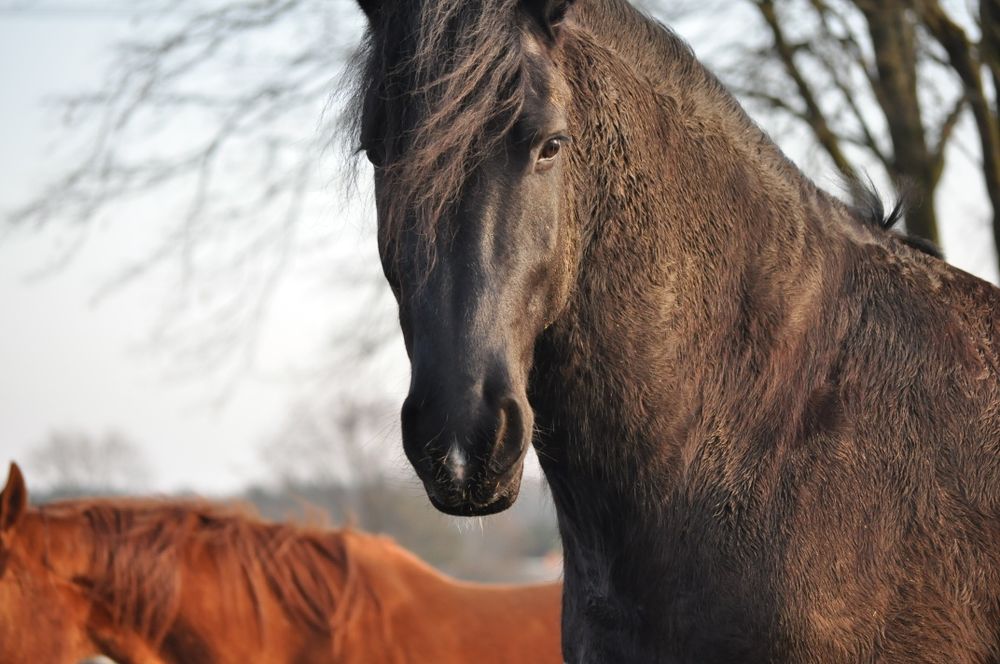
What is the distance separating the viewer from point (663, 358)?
241cm

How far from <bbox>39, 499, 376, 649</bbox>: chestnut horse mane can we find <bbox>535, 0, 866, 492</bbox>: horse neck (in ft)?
8.51

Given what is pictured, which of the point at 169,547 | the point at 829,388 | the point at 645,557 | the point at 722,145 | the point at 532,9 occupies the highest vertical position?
the point at 532,9

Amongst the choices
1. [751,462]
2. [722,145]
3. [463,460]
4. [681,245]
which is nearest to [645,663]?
[751,462]

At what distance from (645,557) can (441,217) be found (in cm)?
91

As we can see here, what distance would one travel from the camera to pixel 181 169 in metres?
8.86

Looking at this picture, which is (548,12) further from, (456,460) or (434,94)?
(456,460)

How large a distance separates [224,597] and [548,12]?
3.25 metres

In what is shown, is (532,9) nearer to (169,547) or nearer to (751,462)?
(751,462)

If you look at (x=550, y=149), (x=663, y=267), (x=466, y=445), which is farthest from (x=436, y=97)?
(x=466, y=445)

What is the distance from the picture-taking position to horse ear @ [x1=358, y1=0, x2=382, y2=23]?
8.44ft

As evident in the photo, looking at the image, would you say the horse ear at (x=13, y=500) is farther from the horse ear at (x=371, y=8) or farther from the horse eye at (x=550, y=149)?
the horse eye at (x=550, y=149)

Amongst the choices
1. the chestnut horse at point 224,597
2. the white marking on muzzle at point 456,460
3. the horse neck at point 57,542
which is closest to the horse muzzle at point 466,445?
the white marking on muzzle at point 456,460

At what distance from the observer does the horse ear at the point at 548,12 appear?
2.41 metres

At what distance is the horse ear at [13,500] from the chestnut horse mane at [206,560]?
18 centimetres
